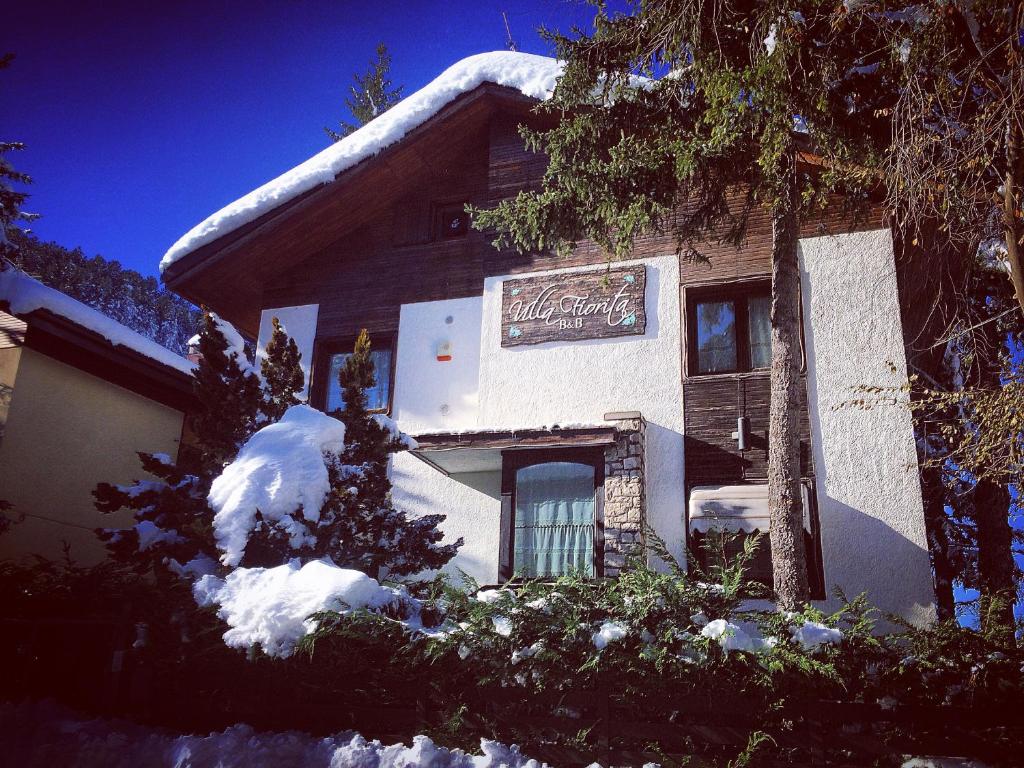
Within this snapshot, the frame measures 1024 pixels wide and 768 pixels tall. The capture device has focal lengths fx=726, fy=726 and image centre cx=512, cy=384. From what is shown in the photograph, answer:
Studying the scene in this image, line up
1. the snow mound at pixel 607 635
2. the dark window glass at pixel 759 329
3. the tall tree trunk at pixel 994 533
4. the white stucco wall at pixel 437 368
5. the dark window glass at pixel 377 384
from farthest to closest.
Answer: the dark window glass at pixel 377 384 < the white stucco wall at pixel 437 368 < the tall tree trunk at pixel 994 533 < the dark window glass at pixel 759 329 < the snow mound at pixel 607 635

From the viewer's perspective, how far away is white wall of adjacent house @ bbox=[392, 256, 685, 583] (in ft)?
34.2

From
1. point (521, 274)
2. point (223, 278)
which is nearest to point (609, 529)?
point (521, 274)

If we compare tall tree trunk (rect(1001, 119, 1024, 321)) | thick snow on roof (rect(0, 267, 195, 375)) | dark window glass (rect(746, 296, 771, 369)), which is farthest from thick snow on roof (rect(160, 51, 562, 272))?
tall tree trunk (rect(1001, 119, 1024, 321))

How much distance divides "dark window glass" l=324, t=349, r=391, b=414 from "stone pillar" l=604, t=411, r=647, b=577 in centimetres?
407

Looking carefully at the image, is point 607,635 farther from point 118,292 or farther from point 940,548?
point 118,292

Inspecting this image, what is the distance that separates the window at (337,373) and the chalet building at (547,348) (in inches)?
1.6

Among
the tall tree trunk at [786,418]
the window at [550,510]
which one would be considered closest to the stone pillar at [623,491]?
the window at [550,510]

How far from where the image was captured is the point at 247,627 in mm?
4781

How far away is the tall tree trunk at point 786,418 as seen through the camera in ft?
22.7

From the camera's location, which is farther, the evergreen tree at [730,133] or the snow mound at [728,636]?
the evergreen tree at [730,133]

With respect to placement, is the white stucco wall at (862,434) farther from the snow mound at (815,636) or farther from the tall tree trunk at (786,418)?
the snow mound at (815,636)

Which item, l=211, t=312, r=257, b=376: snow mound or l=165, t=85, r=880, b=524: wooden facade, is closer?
l=211, t=312, r=257, b=376: snow mound

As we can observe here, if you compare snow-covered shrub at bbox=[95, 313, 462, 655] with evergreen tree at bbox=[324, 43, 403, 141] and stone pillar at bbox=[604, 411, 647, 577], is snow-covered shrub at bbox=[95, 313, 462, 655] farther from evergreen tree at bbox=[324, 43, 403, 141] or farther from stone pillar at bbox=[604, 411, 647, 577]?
evergreen tree at bbox=[324, 43, 403, 141]

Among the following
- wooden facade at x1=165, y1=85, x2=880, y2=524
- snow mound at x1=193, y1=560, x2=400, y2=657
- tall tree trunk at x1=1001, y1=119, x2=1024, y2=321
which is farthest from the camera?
wooden facade at x1=165, y1=85, x2=880, y2=524
